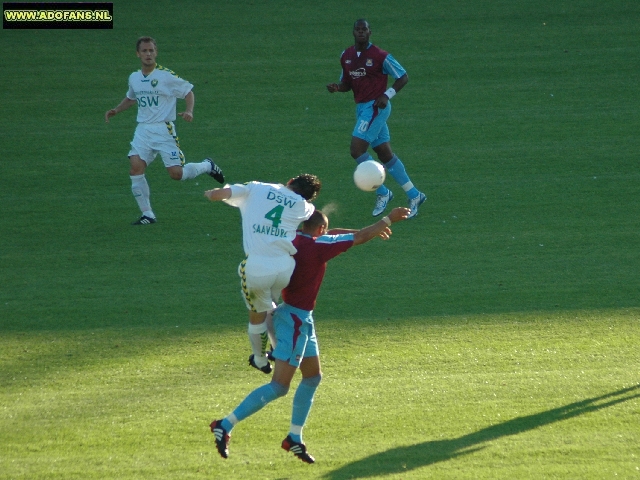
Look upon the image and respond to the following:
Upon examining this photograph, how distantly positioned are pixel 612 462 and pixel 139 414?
10.4 ft

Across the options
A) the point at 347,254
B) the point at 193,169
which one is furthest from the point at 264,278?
the point at 193,169

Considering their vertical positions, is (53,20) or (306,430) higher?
(53,20)

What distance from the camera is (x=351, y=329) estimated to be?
25.2 feet

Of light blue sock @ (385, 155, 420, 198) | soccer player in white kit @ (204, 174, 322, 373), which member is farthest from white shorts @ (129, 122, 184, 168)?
soccer player in white kit @ (204, 174, 322, 373)

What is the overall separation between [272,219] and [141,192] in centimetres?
517

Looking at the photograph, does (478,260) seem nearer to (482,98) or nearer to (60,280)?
(60,280)

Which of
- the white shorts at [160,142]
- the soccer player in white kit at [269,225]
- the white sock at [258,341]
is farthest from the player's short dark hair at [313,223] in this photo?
the white shorts at [160,142]

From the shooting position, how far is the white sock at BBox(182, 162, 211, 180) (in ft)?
32.5

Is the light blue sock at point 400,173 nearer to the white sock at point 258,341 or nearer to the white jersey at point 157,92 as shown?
the white jersey at point 157,92

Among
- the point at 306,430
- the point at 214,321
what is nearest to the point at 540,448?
the point at 306,430

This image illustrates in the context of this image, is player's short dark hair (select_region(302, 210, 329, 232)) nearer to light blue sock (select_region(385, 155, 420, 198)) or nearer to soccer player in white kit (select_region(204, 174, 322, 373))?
soccer player in white kit (select_region(204, 174, 322, 373))

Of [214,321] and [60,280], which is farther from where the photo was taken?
[60,280]

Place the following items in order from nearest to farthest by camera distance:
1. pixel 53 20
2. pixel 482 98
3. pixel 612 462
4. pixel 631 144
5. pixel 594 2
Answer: pixel 612 462 → pixel 631 144 → pixel 482 98 → pixel 53 20 → pixel 594 2

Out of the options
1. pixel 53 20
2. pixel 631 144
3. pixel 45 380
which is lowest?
pixel 45 380
